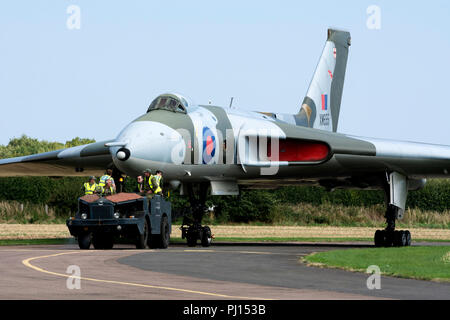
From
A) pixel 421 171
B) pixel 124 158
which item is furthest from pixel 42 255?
pixel 421 171

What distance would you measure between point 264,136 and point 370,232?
12.3m

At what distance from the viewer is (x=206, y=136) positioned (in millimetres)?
22172

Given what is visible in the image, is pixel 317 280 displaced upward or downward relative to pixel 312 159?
Result: downward

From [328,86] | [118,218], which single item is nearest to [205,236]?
[118,218]

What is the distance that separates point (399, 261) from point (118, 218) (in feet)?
20.5

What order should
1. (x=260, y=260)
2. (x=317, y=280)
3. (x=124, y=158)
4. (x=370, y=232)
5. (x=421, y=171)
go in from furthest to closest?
1. (x=370, y=232)
2. (x=421, y=171)
3. (x=124, y=158)
4. (x=260, y=260)
5. (x=317, y=280)

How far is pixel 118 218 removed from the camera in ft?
61.9

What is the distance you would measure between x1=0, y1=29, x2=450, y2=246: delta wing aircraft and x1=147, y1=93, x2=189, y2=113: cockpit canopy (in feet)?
0.08

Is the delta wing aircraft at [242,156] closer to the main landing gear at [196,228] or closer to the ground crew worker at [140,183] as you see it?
the main landing gear at [196,228]

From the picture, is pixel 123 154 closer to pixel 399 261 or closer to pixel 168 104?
pixel 168 104

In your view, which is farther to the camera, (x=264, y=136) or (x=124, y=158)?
(x=264, y=136)
